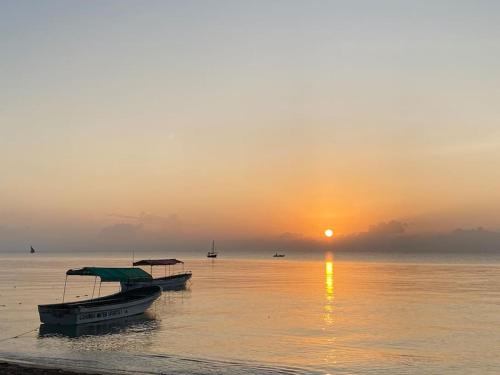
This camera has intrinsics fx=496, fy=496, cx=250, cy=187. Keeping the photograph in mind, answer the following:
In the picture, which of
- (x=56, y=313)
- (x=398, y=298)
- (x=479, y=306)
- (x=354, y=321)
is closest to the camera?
(x=56, y=313)

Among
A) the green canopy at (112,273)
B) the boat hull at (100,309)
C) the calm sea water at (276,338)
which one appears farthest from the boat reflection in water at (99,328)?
the green canopy at (112,273)

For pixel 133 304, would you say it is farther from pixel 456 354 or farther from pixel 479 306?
pixel 479 306

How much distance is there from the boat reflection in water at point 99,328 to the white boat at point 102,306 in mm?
383

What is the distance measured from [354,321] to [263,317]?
8249 millimetres

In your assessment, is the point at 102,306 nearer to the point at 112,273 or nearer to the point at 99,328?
the point at 99,328

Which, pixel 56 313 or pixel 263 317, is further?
pixel 263 317

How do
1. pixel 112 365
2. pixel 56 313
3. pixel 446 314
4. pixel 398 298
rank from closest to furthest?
1. pixel 112 365
2. pixel 56 313
3. pixel 446 314
4. pixel 398 298

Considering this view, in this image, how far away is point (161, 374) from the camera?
24828 mm

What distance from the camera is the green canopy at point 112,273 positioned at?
44.7 metres

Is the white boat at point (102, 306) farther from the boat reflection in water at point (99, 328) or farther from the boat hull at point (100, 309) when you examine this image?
the boat reflection in water at point (99, 328)

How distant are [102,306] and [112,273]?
8140 millimetres

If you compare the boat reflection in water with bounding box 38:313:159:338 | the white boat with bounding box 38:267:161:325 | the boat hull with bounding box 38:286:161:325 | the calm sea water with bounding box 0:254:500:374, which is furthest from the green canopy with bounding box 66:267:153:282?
the boat reflection in water with bounding box 38:313:159:338

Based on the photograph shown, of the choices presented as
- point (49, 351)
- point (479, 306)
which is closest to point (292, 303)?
point (479, 306)

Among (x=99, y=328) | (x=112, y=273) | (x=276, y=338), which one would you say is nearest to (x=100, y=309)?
(x=99, y=328)
